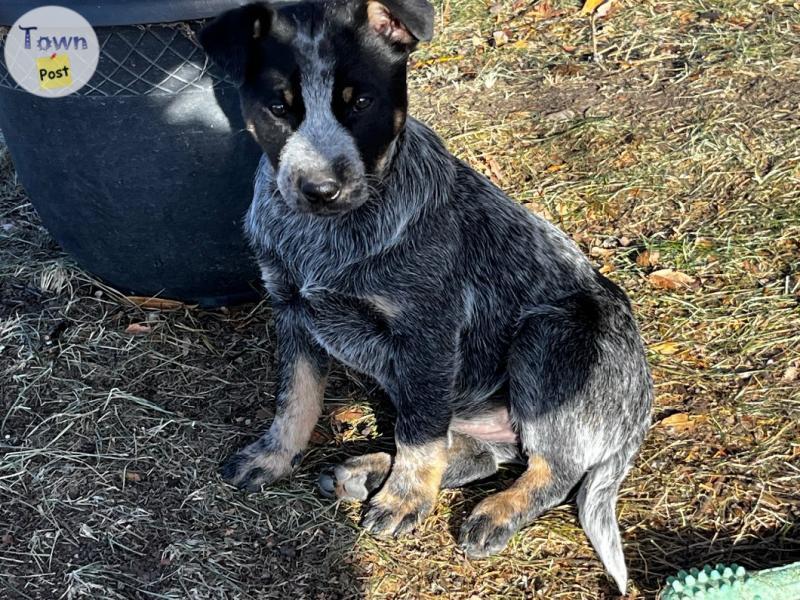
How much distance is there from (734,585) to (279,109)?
217 cm

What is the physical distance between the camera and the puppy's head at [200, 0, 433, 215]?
9.83 ft

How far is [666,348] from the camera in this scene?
4.31m

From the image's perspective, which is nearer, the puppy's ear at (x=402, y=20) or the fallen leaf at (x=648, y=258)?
the puppy's ear at (x=402, y=20)

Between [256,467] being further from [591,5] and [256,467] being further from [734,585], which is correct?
[591,5]

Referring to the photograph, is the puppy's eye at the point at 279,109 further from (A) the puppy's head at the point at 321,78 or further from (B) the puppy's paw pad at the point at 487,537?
(B) the puppy's paw pad at the point at 487,537

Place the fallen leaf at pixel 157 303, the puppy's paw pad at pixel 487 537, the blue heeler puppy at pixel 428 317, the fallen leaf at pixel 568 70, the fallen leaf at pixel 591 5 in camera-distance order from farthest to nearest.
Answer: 1. the fallen leaf at pixel 591 5
2. the fallen leaf at pixel 568 70
3. the fallen leaf at pixel 157 303
4. the puppy's paw pad at pixel 487 537
5. the blue heeler puppy at pixel 428 317

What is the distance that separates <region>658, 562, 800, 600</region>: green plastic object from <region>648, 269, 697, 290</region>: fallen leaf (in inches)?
70.5

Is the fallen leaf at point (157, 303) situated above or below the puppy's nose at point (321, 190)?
below

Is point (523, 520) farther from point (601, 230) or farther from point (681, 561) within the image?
point (601, 230)

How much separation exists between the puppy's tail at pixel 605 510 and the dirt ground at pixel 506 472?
139 millimetres

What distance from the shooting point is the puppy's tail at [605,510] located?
3.27 m

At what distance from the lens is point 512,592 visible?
3389mm

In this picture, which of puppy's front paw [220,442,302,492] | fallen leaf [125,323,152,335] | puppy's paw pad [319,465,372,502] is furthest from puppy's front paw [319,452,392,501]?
fallen leaf [125,323,152,335]

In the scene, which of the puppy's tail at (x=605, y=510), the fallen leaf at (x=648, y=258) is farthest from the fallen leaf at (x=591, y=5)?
the puppy's tail at (x=605, y=510)
